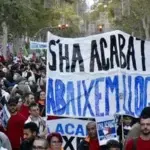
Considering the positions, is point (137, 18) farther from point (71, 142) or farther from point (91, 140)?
point (91, 140)

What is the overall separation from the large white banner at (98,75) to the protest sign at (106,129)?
10 centimetres

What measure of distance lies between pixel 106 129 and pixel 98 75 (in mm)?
717

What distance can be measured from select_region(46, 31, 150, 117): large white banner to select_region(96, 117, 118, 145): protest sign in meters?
0.10

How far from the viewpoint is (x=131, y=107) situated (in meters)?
7.92

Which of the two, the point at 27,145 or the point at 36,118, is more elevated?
the point at 36,118

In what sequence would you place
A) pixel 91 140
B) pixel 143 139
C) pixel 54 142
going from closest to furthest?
pixel 143 139 < pixel 54 142 < pixel 91 140

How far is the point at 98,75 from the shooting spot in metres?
8.15

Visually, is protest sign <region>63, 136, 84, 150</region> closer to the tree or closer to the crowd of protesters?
the crowd of protesters

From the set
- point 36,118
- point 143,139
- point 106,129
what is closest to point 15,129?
point 36,118

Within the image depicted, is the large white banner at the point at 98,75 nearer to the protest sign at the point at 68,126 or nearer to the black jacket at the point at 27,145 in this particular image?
the protest sign at the point at 68,126

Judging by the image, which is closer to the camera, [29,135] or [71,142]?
[29,135]

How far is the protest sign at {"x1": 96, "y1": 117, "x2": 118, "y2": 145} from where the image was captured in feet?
25.4

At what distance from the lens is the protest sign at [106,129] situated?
7746mm

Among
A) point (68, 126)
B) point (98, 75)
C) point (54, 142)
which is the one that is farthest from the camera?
point (68, 126)
